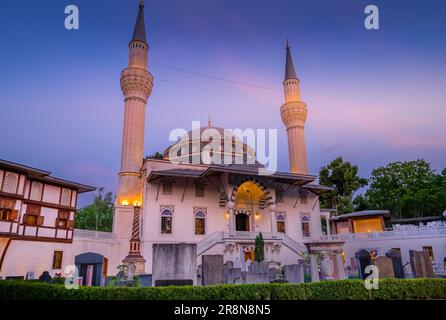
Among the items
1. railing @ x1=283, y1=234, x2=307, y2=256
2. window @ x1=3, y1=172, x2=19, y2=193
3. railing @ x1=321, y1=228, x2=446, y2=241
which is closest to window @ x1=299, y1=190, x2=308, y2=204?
railing @ x1=321, y1=228, x2=446, y2=241

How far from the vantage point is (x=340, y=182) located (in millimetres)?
38594

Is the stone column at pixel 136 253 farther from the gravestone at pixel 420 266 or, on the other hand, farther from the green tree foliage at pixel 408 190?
the green tree foliage at pixel 408 190

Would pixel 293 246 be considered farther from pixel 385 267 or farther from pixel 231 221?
pixel 385 267

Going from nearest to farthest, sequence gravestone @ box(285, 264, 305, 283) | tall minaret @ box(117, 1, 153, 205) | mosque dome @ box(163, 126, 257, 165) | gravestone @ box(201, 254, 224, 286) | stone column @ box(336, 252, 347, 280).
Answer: gravestone @ box(201, 254, 224, 286) → gravestone @ box(285, 264, 305, 283) → stone column @ box(336, 252, 347, 280) → tall minaret @ box(117, 1, 153, 205) → mosque dome @ box(163, 126, 257, 165)

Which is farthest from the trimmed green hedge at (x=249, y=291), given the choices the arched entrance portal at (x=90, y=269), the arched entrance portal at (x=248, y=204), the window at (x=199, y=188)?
the arched entrance portal at (x=248, y=204)

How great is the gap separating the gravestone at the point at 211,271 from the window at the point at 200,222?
12.9 meters

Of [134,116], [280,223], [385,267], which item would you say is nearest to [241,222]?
[280,223]

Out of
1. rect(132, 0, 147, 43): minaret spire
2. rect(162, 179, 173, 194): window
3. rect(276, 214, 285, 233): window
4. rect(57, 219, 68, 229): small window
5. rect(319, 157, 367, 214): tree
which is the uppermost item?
rect(132, 0, 147, 43): minaret spire

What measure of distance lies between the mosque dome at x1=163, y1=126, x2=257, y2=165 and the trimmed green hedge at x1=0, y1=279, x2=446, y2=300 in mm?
19928

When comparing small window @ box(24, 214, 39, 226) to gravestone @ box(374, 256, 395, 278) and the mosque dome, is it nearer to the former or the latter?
the mosque dome

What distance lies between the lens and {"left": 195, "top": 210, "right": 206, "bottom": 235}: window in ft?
73.7
